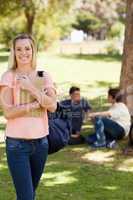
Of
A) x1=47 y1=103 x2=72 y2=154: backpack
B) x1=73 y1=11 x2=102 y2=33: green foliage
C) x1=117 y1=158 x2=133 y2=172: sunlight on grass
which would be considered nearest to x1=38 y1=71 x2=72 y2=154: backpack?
x1=47 y1=103 x2=72 y2=154: backpack

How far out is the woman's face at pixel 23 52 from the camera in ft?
14.2

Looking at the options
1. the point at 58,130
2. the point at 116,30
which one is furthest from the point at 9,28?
the point at 58,130

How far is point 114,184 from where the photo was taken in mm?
6973

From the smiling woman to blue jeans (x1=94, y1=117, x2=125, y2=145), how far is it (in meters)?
4.74

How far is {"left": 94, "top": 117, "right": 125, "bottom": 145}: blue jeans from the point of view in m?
9.09

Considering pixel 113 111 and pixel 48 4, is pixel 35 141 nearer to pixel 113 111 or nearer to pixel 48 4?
pixel 113 111

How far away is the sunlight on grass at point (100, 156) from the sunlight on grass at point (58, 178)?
946 mm

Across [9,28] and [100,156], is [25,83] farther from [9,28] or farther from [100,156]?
[9,28]

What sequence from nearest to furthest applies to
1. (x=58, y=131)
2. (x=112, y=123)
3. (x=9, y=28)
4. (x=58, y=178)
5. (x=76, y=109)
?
(x=58, y=131) < (x=58, y=178) < (x=112, y=123) < (x=76, y=109) < (x=9, y=28)

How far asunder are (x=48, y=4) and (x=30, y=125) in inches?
1328

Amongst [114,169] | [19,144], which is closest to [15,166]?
[19,144]

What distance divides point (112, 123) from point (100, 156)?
0.77 meters

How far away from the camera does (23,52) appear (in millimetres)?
4316

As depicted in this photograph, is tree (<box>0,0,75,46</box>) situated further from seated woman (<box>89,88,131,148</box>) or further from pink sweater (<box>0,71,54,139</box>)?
pink sweater (<box>0,71,54,139</box>)
